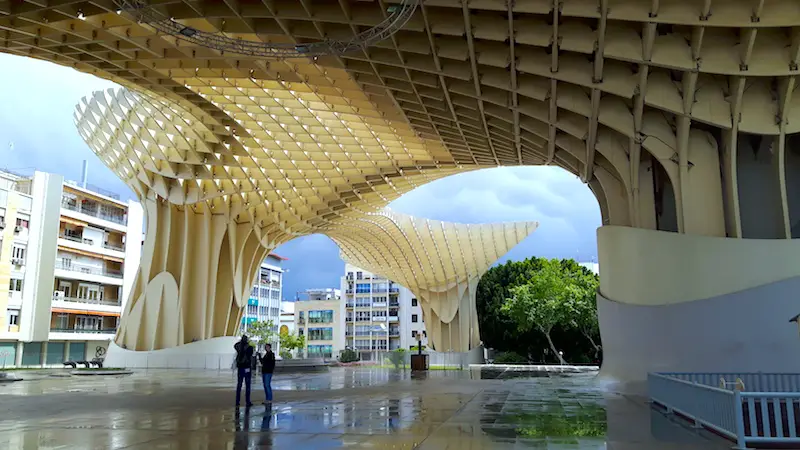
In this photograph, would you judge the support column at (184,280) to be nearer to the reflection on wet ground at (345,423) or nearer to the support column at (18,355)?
the support column at (18,355)

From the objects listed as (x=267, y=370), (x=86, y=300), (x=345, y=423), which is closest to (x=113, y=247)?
(x=86, y=300)

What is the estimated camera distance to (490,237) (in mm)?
70875

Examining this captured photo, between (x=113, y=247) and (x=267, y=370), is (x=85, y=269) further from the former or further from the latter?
(x=267, y=370)

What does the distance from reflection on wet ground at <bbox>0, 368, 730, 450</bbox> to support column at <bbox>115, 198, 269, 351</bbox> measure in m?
28.0

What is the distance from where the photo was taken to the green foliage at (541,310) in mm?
58906

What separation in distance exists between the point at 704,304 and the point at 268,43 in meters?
16.6

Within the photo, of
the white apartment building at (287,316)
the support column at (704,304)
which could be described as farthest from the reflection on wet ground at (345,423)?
the white apartment building at (287,316)

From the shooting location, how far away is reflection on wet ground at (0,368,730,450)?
9.92 meters

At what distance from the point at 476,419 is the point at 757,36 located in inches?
537

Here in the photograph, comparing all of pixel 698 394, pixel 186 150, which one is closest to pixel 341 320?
pixel 186 150

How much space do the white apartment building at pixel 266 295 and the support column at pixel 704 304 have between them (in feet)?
339

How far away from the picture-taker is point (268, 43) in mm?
21984

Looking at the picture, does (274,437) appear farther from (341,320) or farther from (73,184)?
(341,320)

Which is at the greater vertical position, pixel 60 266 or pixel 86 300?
pixel 60 266
